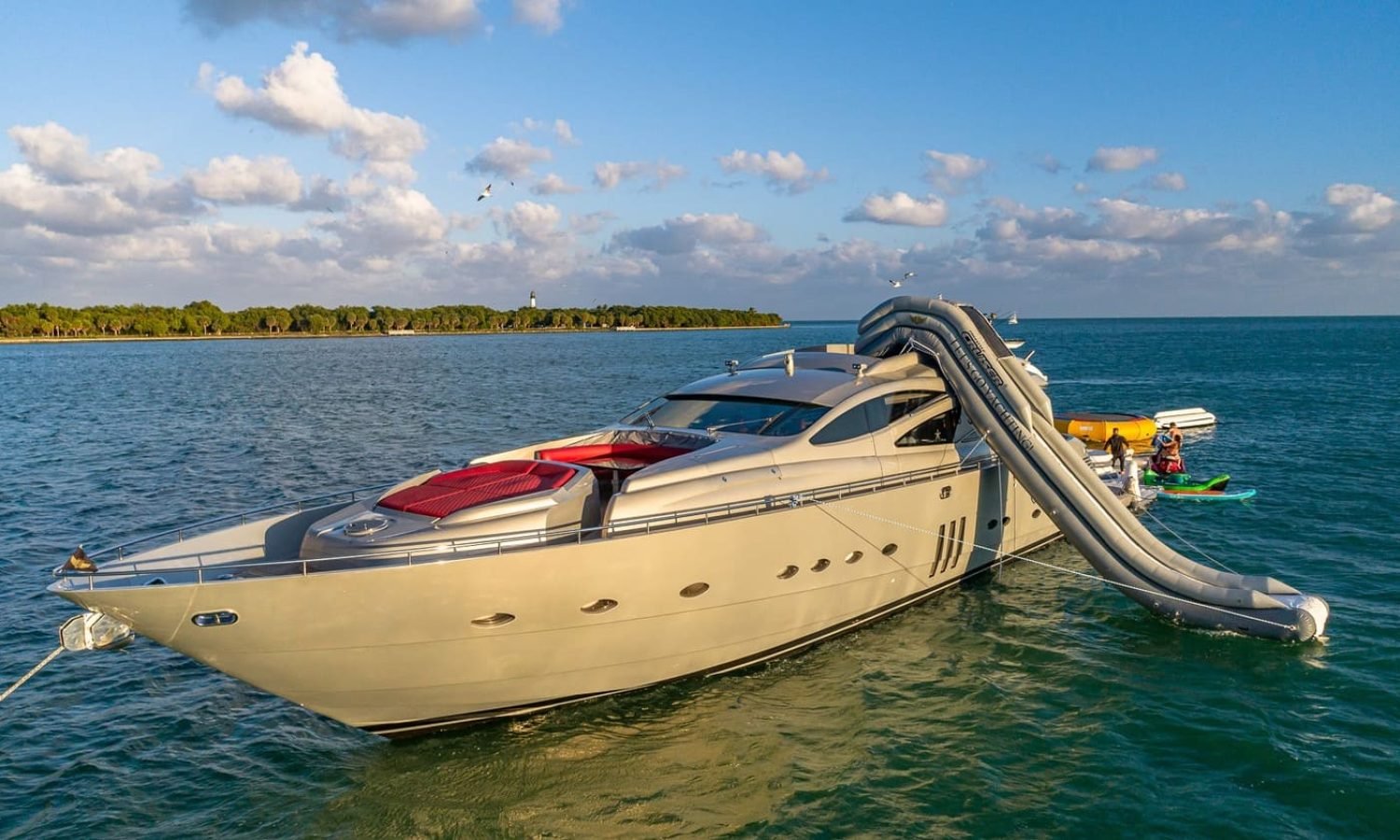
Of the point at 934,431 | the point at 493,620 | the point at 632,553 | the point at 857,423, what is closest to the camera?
the point at 493,620

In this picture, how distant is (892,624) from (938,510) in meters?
1.81

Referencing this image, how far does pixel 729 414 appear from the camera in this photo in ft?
42.8

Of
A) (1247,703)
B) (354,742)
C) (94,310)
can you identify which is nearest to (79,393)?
(354,742)

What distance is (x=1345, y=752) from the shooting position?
30.0 feet

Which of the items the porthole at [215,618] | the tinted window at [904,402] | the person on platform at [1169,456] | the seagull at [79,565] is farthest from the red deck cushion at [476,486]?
the person on platform at [1169,456]

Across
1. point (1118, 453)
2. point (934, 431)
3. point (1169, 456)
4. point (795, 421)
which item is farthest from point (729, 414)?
point (1169, 456)

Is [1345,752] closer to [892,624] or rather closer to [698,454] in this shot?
[892,624]

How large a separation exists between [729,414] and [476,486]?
441cm

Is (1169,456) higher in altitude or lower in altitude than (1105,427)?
lower

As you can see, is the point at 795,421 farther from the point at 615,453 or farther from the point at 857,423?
the point at 615,453

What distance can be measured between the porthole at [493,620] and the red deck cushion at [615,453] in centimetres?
370

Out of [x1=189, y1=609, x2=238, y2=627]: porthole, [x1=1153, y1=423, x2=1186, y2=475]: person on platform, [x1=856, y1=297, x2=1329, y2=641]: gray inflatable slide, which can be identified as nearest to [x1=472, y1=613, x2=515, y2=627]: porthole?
[x1=189, y1=609, x2=238, y2=627]: porthole

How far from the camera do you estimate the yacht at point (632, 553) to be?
26.8ft

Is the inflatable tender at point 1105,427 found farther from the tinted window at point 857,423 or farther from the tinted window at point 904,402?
the tinted window at point 857,423
